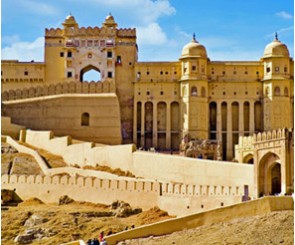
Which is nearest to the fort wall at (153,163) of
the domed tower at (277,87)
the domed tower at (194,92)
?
the domed tower at (194,92)

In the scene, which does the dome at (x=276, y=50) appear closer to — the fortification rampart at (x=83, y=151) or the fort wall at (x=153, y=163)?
the fortification rampart at (x=83, y=151)

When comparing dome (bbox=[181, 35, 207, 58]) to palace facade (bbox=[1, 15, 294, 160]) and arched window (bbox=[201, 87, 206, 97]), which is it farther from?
arched window (bbox=[201, 87, 206, 97])

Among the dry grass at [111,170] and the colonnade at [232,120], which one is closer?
the dry grass at [111,170]

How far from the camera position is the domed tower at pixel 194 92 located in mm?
Answer: 52219

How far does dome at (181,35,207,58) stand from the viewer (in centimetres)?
5291

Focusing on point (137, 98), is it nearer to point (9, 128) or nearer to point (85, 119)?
point (85, 119)

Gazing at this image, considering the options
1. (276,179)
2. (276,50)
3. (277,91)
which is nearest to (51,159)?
(276,179)

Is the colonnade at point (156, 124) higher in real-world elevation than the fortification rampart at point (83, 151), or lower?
higher

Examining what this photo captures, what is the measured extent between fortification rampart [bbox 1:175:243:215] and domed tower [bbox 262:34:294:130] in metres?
20.5

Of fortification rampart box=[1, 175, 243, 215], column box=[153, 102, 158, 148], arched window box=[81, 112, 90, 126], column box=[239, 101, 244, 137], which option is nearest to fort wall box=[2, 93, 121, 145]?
arched window box=[81, 112, 90, 126]

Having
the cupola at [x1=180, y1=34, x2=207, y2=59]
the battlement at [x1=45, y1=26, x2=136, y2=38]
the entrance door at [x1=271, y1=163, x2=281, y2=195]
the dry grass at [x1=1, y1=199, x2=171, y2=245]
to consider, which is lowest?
the dry grass at [x1=1, y1=199, x2=171, y2=245]

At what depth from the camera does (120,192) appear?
34219 mm

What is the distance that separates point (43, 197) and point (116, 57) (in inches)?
804

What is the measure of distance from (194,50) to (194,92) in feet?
10.5
